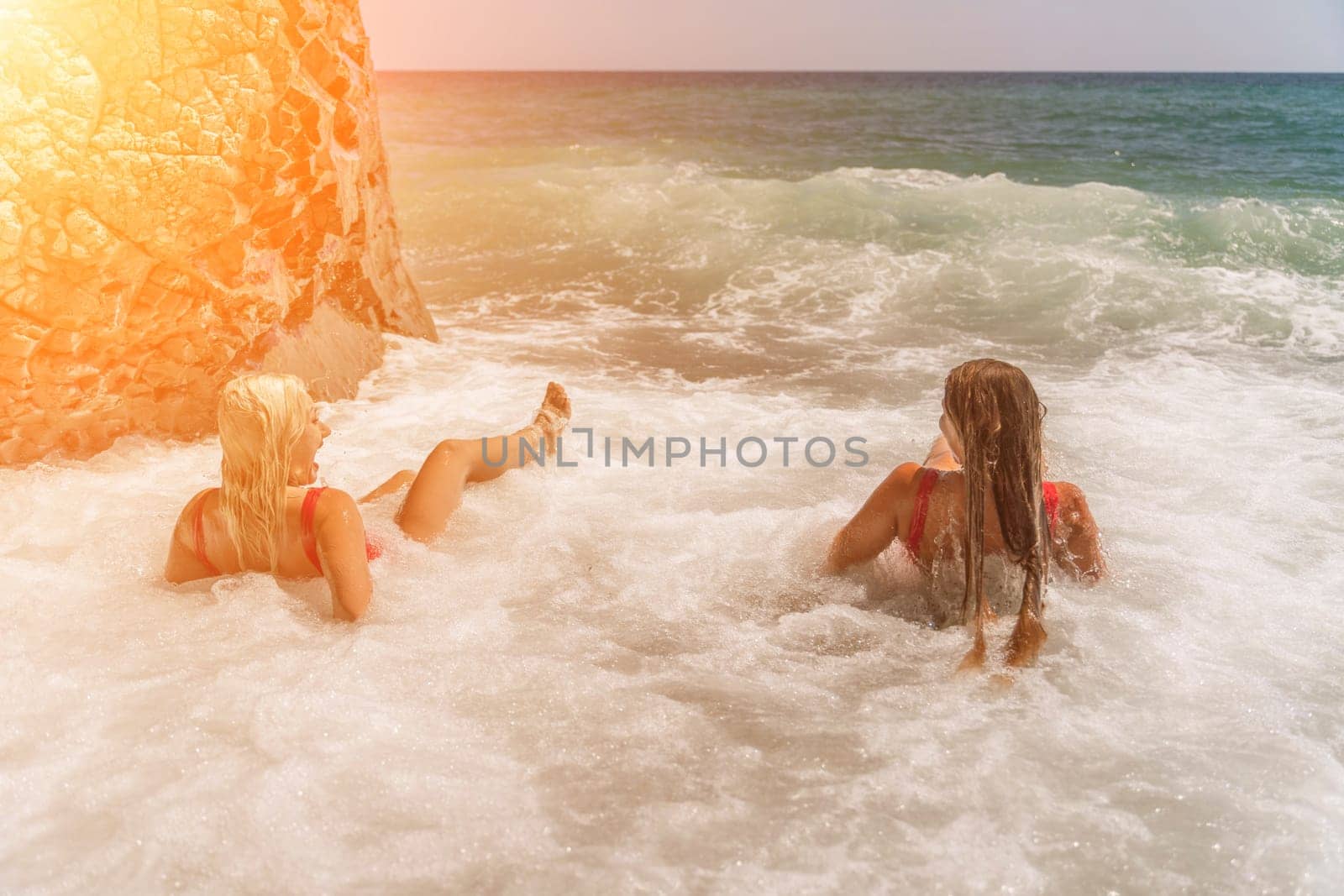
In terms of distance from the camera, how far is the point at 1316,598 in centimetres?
355

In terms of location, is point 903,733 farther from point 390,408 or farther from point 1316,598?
point 390,408

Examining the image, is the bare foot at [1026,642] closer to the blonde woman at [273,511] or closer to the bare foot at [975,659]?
the bare foot at [975,659]

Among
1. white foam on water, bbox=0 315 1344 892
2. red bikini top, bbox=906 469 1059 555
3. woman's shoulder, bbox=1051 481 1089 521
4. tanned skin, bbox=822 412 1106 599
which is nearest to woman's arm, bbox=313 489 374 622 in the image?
white foam on water, bbox=0 315 1344 892

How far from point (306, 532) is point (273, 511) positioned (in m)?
0.13

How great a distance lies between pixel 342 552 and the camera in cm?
322

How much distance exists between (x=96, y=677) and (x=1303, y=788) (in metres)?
3.63

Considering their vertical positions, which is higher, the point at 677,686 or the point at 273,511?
the point at 273,511

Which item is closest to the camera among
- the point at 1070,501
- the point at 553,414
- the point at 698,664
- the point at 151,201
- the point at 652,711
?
the point at 652,711

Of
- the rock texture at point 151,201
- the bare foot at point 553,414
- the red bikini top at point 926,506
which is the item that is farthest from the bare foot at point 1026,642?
the rock texture at point 151,201

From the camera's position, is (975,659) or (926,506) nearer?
(975,659)

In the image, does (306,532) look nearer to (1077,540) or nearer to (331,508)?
(331,508)

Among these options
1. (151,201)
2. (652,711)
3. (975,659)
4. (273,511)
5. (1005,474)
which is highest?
(151,201)

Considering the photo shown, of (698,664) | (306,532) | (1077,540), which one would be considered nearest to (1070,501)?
(1077,540)

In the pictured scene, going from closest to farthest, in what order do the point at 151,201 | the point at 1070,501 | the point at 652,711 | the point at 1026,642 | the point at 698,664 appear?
the point at 652,711 → the point at 1026,642 → the point at 698,664 → the point at 1070,501 → the point at 151,201
